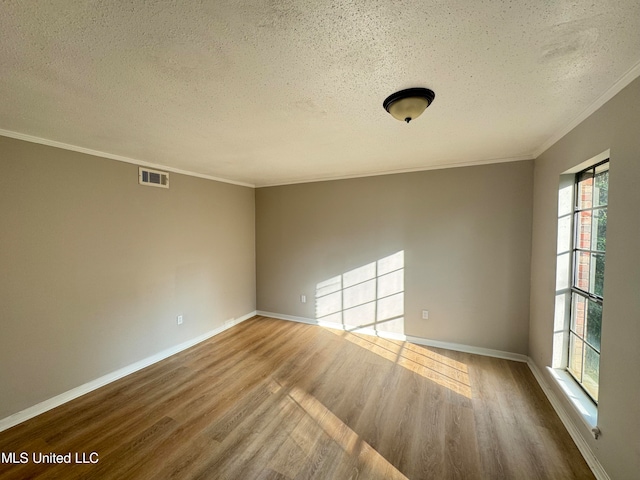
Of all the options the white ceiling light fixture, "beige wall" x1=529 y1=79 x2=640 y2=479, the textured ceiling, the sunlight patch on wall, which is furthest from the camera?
the sunlight patch on wall

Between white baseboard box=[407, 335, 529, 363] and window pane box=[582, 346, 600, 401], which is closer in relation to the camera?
window pane box=[582, 346, 600, 401]

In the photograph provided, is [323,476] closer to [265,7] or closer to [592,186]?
[265,7]

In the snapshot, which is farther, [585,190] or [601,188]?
[585,190]

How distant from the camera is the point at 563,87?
4.87ft

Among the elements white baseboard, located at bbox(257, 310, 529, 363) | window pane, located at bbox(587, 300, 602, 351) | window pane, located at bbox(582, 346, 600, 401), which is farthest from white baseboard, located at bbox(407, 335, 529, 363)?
window pane, located at bbox(587, 300, 602, 351)

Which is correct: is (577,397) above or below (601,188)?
below

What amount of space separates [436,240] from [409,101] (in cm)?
231

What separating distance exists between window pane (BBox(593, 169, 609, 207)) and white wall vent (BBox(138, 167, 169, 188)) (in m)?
4.31

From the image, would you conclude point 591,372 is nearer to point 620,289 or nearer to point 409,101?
point 620,289

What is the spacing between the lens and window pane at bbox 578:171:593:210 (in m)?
2.07

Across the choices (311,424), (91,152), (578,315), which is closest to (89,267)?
(91,152)

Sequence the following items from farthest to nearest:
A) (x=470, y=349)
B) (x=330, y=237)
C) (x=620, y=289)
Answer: (x=330, y=237), (x=470, y=349), (x=620, y=289)

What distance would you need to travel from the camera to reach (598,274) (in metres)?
1.92

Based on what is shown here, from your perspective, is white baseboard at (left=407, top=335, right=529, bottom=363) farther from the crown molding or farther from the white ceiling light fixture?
the crown molding
